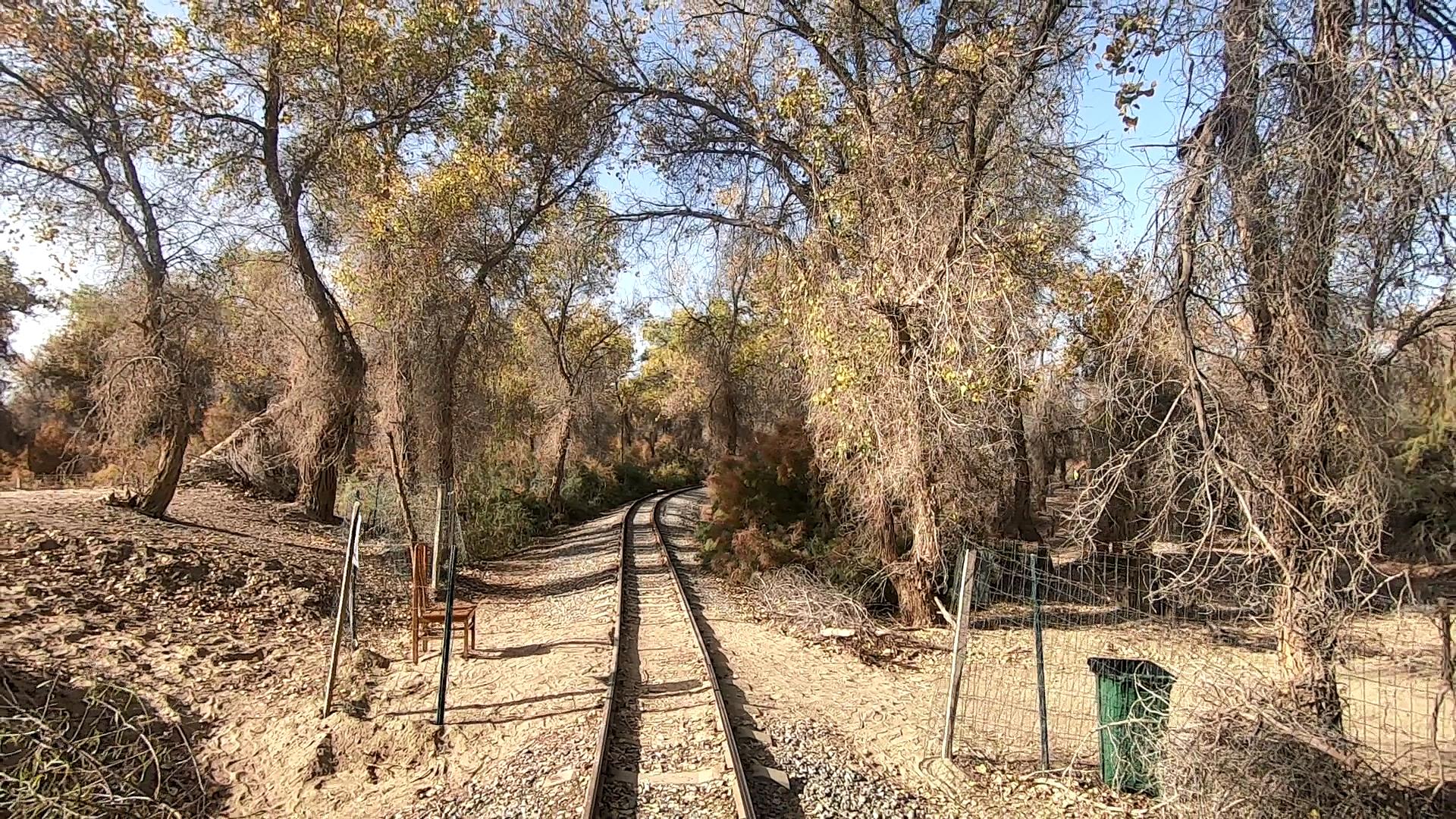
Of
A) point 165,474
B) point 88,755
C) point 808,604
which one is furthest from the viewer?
point 165,474

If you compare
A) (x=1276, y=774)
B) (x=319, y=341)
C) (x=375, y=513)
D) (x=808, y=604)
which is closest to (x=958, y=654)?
(x=1276, y=774)

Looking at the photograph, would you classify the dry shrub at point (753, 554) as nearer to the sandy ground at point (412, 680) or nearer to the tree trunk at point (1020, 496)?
the sandy ground at point (412, 680)

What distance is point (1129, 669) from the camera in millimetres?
6023

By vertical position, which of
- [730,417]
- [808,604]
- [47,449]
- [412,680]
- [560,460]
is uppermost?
[730,417]

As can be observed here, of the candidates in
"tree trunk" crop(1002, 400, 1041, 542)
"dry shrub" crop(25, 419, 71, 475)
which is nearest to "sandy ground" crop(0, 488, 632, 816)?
"tree trunk" crop(1002, 400, 1041, 542)

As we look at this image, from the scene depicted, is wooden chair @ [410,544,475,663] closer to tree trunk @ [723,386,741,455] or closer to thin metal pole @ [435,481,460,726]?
thin metal pole @ [435,481,460,726]

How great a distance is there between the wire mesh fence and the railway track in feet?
6.95

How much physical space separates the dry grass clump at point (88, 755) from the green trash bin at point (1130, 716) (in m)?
6.87

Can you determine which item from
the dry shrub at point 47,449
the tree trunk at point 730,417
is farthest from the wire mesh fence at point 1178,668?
Answer: the dry shrub at point 47,449

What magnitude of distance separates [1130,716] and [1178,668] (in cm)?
235

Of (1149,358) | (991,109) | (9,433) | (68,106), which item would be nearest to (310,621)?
(68,106)

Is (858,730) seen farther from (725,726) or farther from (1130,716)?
(1130,716)

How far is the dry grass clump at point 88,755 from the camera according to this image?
5.17 metres

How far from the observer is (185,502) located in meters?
14.6
